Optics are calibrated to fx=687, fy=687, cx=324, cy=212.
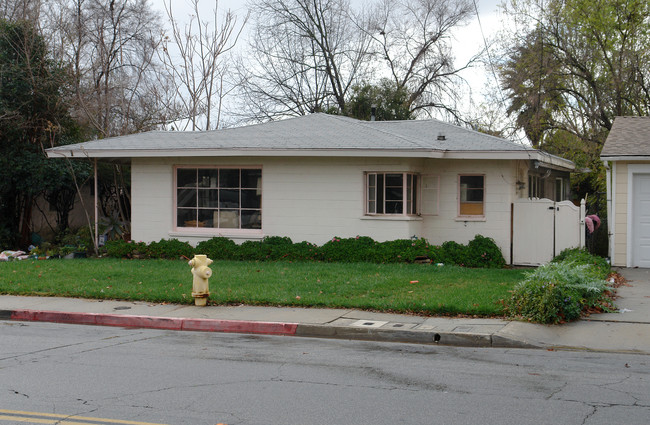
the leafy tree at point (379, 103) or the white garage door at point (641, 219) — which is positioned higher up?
the leafy tree at point (379, 103)

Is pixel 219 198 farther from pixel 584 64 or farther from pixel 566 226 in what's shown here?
pixel 584 64

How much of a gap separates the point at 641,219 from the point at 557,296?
7631 mm

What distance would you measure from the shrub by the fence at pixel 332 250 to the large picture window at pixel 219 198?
0.80 m

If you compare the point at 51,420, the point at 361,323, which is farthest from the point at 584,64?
the point at 51,420

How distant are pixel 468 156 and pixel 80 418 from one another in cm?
1298

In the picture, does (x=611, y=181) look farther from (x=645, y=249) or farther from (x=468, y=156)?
(x=468, y=156)

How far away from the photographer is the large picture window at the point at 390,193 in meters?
17.6

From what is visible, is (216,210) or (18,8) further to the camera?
(18,8)

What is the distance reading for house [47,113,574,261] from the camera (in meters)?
17.5

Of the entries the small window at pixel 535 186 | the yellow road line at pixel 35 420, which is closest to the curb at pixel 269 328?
the yellow road line at pixel 35 420

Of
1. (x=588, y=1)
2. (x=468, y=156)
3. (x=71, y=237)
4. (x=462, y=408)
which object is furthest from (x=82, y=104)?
(x=462, y=408)

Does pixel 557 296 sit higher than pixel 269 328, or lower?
higher

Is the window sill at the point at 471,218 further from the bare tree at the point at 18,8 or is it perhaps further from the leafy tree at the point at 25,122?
the bare tree at the point at 18,8

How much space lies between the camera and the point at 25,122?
69.0 feet
